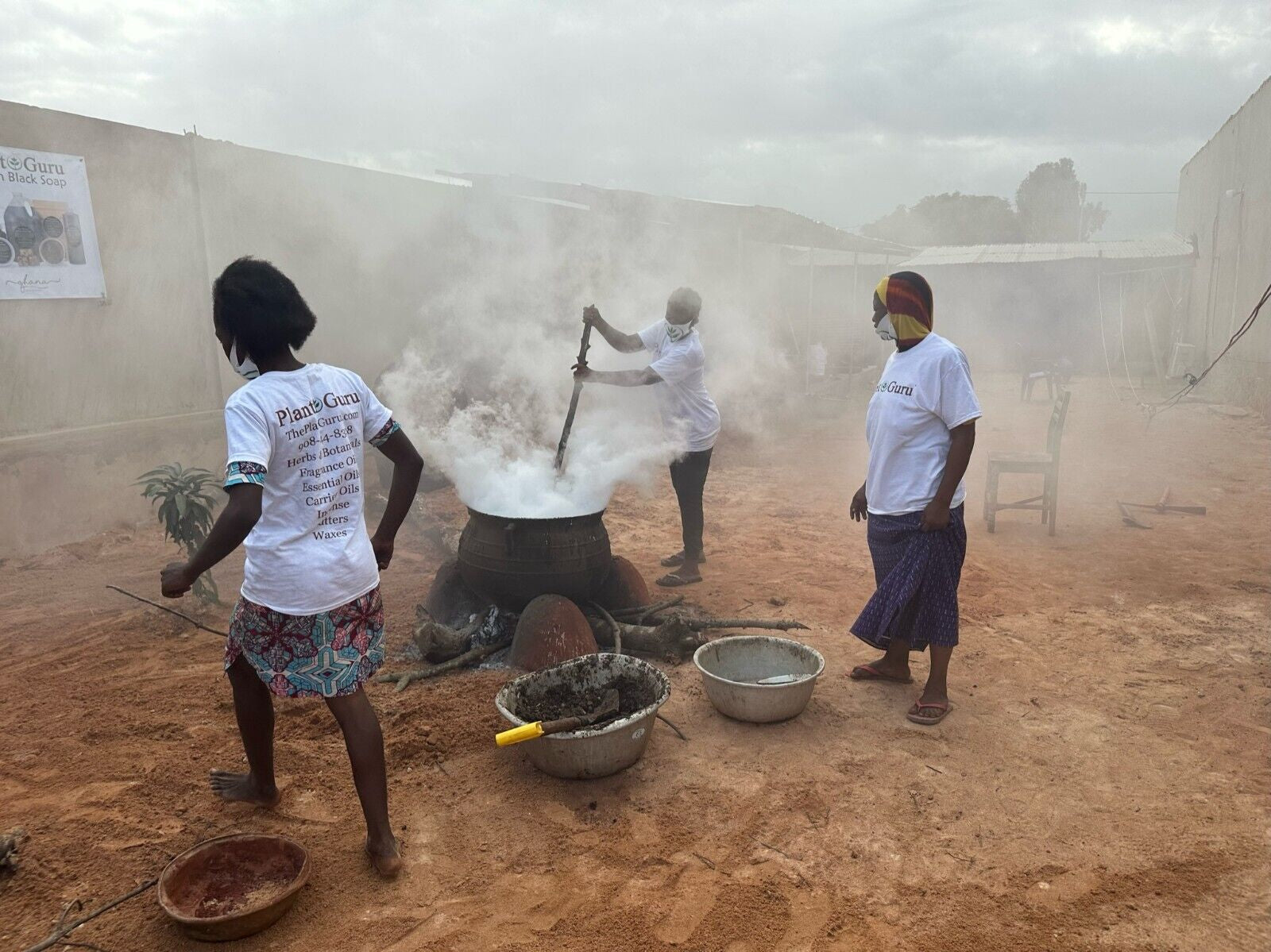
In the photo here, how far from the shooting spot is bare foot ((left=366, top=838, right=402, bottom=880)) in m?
2.58

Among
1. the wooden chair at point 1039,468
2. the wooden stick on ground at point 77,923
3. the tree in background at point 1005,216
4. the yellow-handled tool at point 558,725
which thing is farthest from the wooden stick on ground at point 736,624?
the tree in background at point 1005,216

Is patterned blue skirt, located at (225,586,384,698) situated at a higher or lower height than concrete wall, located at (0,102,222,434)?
lower

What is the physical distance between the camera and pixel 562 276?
416 inches

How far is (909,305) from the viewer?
11.4 ft

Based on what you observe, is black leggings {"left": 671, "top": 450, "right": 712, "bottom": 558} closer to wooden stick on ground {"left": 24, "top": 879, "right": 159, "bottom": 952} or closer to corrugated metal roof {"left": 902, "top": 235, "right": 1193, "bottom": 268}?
wooden stick on ground {"left": 24, "top": 879, "right": 159, "bottom": 952}

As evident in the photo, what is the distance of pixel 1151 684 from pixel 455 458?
4.04m

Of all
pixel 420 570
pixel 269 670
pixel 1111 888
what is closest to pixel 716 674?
pixel 1111 888

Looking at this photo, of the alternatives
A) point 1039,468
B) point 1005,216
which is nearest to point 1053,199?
point 1005,216

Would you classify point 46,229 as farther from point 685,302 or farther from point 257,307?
point 257,307

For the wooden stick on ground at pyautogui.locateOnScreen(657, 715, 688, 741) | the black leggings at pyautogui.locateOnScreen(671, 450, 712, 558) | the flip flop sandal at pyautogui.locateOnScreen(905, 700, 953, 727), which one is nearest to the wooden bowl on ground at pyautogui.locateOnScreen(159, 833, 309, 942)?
the wooden stick on ground at pyautogui.locateOnScreen(657, 715, 688, 741)

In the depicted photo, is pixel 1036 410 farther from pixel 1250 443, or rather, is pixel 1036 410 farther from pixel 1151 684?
pixel 1151 684

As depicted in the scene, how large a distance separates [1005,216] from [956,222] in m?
3.56

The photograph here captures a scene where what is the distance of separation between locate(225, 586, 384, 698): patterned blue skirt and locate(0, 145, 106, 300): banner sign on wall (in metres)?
5.32

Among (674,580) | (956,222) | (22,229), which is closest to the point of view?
(674,580)
